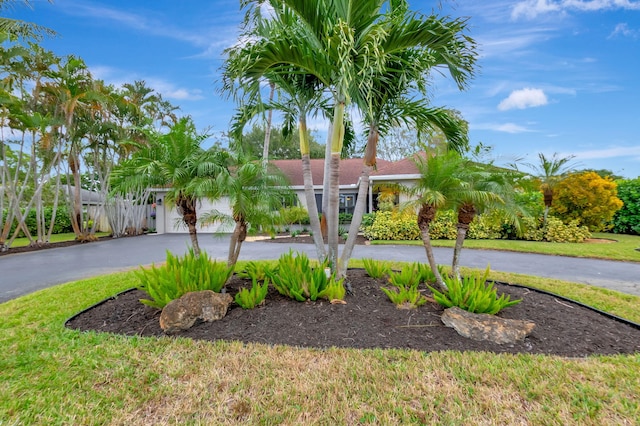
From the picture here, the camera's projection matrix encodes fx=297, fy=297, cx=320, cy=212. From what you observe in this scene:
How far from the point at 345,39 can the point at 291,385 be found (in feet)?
12.1

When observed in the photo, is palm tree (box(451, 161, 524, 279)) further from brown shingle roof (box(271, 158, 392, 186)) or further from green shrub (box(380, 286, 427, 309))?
brown shingle roof (box(271, 158, 392, 186))

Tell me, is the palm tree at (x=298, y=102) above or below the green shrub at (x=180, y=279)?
above

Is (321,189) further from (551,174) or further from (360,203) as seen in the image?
(360,203)

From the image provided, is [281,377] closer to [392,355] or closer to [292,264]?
[392,355]

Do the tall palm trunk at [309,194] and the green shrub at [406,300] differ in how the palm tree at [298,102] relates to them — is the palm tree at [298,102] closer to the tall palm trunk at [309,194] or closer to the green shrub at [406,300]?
the tall palm trunk at [309,194]

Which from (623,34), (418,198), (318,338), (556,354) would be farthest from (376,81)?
A: (623,34)

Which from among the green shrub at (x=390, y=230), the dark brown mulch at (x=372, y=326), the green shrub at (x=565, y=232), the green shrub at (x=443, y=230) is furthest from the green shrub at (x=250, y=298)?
the green shrub at (x=565, y=232)

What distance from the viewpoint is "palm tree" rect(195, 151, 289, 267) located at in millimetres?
4277

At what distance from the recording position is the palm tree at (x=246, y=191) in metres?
4.28

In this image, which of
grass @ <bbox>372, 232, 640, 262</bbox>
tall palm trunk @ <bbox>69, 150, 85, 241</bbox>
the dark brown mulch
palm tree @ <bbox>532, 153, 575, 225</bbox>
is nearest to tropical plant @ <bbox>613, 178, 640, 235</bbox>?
palm tree @ <bbox>532, 153, 575, 225</bbox>

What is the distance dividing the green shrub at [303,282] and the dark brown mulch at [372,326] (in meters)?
0.14

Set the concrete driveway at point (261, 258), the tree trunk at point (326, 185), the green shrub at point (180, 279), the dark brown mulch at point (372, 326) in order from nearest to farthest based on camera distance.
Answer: the dark brown mulch at point (372, 326) → the green shrub at point (180, 279) → the tree trunk at point (326, 185) → the concrete driveway at point (261, 258)

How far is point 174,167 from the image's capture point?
442 cm

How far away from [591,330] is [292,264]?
384cm
